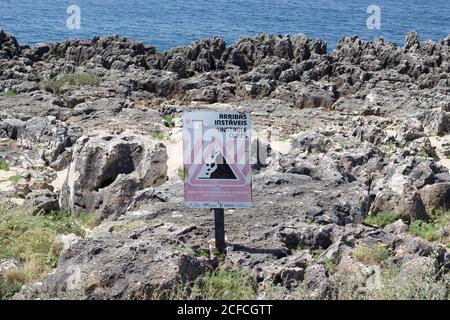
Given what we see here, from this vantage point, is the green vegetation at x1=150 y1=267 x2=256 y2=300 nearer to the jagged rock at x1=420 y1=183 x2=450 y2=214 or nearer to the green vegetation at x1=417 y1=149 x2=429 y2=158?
the jagged rock at x1=420 y1=183 x2=450 y2=214

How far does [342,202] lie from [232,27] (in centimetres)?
5949

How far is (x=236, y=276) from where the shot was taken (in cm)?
637

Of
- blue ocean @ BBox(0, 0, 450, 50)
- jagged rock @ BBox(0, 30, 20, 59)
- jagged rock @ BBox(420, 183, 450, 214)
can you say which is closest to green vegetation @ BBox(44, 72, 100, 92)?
jagged rock @ BBox(0, 30, 20, 59)

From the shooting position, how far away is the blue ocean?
→ 5988 centimetres

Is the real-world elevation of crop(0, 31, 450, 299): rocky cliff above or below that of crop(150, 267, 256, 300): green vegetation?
below

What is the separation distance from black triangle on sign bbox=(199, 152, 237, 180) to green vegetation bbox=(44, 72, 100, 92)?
17.9 metres

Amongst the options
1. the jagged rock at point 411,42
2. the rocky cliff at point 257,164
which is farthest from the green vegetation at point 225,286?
the jagged rock at point 411,42

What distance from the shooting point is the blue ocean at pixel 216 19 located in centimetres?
5988

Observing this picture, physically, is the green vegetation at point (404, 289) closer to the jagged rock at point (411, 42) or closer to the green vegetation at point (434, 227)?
the green vegetation at point (434, 227)

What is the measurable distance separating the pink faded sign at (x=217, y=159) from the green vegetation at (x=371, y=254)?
116 cm

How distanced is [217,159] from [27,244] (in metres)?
2.43

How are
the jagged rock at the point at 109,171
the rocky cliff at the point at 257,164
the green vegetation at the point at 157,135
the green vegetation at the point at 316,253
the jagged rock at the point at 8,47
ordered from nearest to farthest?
1. the rocky cliff at the point at 257,164
2. the green vegetation at the point at 316,253
3. the jagged rock at the point at 109,171
4. the green vegetation at the point at 157,135
5. the jagged rock at the point at 8,47

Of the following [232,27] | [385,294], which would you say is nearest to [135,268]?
[385,294]
